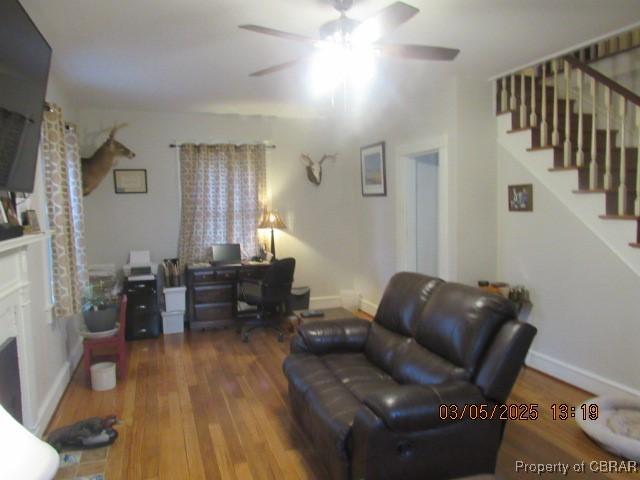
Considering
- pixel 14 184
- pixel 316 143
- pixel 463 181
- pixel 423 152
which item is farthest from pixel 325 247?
pixel 14 184

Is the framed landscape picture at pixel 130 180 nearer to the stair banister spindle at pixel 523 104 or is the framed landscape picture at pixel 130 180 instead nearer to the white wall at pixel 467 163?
the white wall at pixel 467 163

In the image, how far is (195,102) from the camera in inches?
190

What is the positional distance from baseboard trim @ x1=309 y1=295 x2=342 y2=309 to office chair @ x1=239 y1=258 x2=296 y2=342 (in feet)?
3.12

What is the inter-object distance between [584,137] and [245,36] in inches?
107

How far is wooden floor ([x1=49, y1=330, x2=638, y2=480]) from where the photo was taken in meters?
2.49

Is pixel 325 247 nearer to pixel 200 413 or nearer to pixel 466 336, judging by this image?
pixel 200 413

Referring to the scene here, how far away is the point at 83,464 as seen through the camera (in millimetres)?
2529

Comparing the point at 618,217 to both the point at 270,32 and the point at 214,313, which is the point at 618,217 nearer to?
the point at 270,32

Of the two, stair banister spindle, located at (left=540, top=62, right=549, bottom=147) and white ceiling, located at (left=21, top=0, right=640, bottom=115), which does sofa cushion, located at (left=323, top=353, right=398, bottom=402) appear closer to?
white ceiling, located at (left=21, top=0, right=640, bottom=115)

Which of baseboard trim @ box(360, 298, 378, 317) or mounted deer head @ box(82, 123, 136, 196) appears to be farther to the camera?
baseboard trim @ box(360, 298, 378, 317)

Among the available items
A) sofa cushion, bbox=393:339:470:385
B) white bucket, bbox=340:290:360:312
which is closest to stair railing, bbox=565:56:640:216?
sofa cushion, bbox=393:339:470:385

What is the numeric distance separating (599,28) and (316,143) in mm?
3514

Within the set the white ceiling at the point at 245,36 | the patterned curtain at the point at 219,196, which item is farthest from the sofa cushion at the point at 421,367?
the patterned curtain at the point at 219,196
